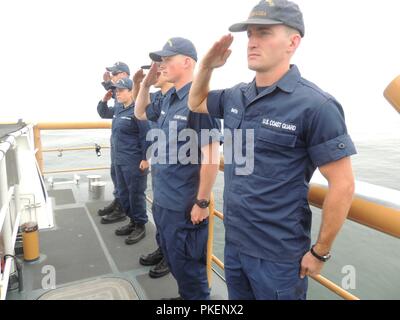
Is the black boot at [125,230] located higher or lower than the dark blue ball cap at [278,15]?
lower

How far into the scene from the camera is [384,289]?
5.40m

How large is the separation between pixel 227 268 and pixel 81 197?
3472 mm

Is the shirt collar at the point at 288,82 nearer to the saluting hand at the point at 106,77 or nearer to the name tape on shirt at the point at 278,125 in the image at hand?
the name tape on shirt at the point at 278,125

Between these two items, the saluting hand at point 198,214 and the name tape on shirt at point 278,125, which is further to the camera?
the saluting hand at point 198,214

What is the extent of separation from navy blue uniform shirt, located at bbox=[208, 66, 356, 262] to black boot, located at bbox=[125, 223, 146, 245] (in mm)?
1914

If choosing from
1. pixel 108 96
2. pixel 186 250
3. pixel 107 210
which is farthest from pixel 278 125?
pixel 108 96

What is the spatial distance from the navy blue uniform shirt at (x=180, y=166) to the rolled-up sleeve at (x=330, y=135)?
789 mm

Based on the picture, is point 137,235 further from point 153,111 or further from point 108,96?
point 108,96

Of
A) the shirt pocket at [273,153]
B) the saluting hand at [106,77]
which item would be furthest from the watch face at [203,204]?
the saluting hand at [106,77]

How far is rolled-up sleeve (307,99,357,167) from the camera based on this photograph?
107 centimetres

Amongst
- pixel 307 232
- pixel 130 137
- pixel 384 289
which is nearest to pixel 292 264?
pixel 307 232

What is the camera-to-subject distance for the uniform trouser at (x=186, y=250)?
194cm

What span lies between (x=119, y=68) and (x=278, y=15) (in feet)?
9.87
